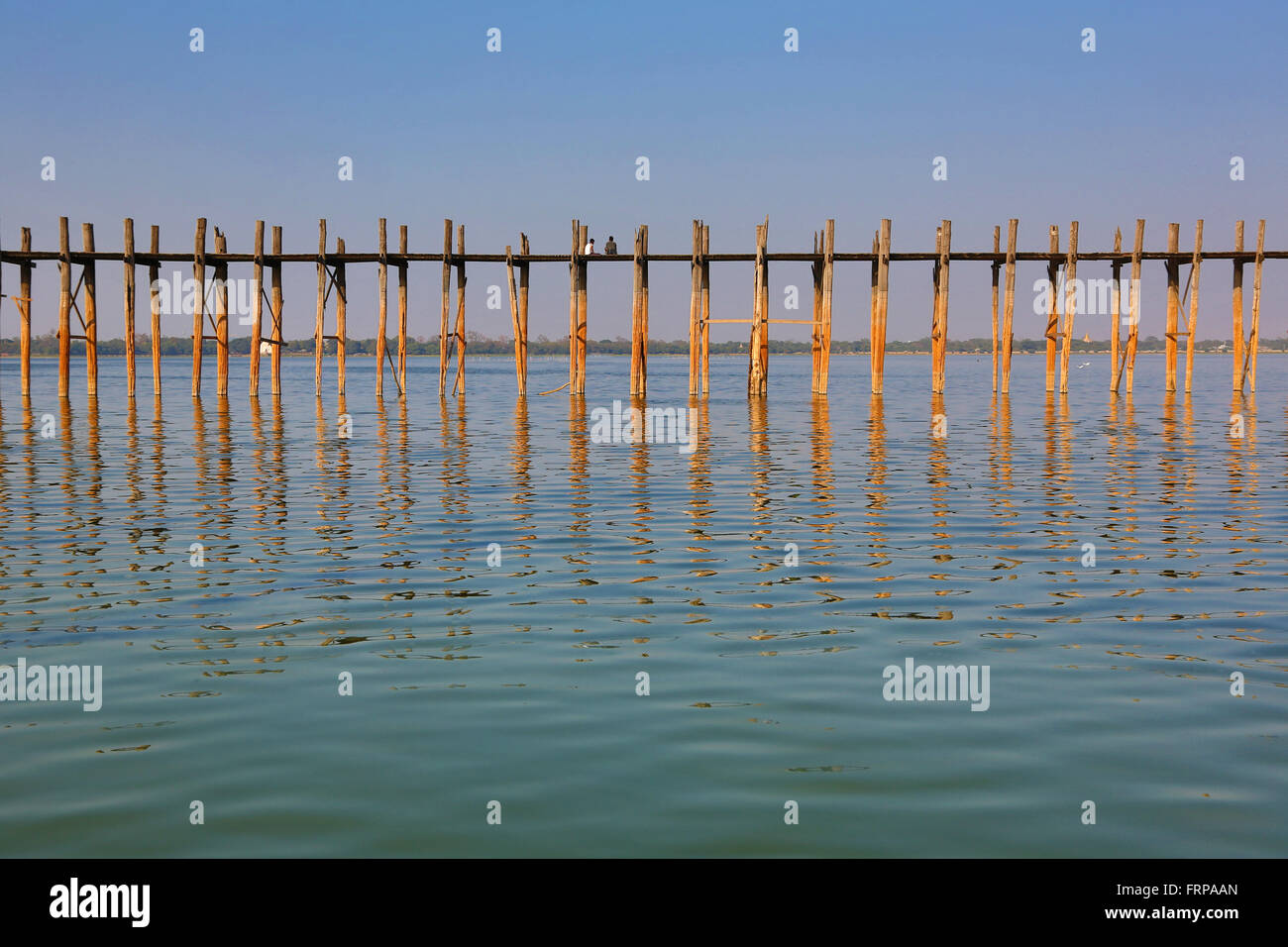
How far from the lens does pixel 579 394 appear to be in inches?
1540

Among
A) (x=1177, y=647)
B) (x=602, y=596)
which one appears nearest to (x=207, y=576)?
(x=602, y=596)

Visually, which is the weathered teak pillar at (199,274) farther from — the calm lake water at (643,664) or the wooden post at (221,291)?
the calm lake water at (643,664)

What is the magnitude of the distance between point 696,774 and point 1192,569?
671 cm

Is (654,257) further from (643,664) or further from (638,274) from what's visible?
(643,664)

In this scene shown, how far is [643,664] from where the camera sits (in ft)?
24.2

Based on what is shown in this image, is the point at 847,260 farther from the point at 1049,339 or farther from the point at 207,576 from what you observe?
the point at 207,576

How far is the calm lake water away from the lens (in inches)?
198

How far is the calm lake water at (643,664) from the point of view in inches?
198

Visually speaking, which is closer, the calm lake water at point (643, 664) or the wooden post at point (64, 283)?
the calm lake water at point (643, 664)

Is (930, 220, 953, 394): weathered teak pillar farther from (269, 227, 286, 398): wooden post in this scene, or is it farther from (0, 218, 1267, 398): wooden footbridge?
(269, 227, 286, 398): wooden post

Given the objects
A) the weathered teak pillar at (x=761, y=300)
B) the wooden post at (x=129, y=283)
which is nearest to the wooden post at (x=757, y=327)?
the weathered teak pillar at (x=761, y=300)

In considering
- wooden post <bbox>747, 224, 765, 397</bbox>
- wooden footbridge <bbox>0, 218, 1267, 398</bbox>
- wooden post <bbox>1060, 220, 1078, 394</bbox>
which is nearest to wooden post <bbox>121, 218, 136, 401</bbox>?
wooden footbridge <bbox>0, 218, 1267, 398</bbox>

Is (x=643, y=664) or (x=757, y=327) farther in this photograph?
(x=757, y=327)

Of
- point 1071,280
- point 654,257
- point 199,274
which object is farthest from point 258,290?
point 1071,280
